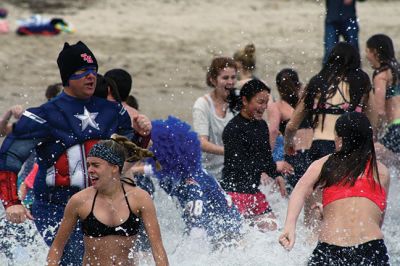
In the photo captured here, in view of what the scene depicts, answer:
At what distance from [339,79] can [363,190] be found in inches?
77.0

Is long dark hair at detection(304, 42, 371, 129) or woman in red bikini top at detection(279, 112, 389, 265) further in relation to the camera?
long dark hair at detection(304, 42, 371, 129)

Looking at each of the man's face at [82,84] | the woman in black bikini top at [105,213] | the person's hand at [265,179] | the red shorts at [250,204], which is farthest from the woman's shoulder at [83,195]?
the person's hand at [265,179]

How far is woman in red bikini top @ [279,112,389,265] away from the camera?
23.2 feet

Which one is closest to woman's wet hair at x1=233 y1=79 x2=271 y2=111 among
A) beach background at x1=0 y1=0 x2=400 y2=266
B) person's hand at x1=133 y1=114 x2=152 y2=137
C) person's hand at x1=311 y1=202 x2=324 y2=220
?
person's hand at x1=311 y1=202 x2=324 y2=220

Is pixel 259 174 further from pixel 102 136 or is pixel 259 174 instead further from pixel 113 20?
pixel 113 20

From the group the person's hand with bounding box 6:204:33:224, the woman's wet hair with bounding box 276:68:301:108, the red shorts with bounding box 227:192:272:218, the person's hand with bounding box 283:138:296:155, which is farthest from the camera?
the woman's wet hair with bounding box 276:68:301:108

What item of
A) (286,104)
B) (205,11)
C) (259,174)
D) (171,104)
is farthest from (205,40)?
(259,174)

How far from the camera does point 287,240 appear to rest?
7.02m

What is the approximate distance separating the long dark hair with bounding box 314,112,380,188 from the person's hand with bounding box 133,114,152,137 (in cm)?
143

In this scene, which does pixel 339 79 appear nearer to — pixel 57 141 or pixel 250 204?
pixel 250 204

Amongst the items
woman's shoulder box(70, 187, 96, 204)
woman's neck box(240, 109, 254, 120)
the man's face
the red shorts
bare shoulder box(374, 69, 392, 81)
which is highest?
the man's face

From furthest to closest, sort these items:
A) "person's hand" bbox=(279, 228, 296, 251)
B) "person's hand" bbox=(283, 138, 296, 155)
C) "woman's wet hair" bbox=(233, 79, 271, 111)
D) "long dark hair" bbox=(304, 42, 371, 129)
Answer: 1. "person's hand" bbox=(283, 138, 296, 155)
2. "woman's wet hair" bbox=(233, 79, 271, 111)
3. "long dark hair" bbox=(304, 42, 371, 129)
4. "person's hand" bbox=(279, 228, 296, 251)

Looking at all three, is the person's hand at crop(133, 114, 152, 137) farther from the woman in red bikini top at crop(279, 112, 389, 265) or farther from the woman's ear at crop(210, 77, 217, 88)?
the woman's ear at crop(210, 77, 217, 88)

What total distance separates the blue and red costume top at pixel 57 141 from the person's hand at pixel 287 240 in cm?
155
